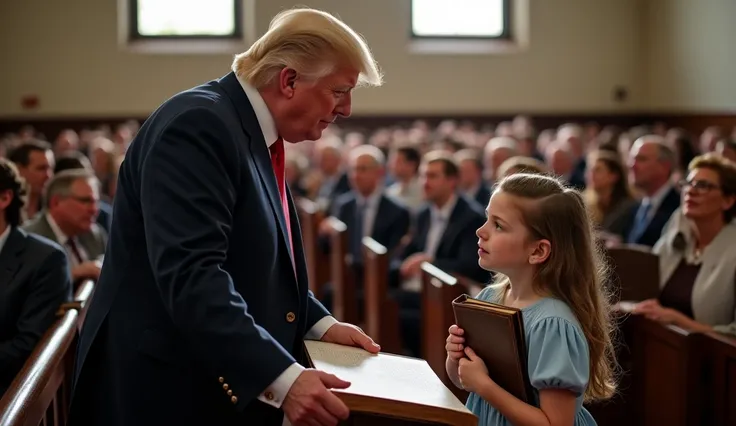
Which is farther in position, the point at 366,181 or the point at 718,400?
the point at 366,181

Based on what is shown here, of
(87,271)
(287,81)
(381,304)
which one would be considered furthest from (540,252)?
(381,304)

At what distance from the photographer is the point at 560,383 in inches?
87.0

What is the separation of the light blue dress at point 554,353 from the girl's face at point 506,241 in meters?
0.12

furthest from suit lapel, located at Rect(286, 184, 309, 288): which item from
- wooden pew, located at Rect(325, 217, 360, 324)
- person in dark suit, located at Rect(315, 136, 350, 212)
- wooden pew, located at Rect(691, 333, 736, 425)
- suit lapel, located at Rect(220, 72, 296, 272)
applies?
person in dark suit, located at Rect(315, 136, 350, 212)

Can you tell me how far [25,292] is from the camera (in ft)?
12.3

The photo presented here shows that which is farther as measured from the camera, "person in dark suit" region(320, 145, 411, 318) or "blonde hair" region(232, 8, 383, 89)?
"person in dark suit" region(320, 145, 411, 318)

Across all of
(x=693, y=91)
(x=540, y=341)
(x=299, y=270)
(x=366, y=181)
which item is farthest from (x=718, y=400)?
(x=693, y=91)

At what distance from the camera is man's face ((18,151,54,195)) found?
6371mm

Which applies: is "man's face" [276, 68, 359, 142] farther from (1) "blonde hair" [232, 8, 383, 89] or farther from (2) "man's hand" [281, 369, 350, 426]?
(2) "man's hand" [281, 369, 350, 426]

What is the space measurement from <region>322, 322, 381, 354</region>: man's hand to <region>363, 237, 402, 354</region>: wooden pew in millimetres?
3331

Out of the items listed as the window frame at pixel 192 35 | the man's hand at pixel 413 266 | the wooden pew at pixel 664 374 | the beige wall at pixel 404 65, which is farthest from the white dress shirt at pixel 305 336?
the window frame at pixel 192 35

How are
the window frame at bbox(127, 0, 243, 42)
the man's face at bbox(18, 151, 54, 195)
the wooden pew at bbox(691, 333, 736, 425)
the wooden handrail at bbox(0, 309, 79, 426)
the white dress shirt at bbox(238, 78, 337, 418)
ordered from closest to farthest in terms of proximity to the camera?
the white dress shirt at bbox(238, 78, 337, 418)
the wooden handrail at bbox(0, 309, 79, 426)
the wooden pew at bbox(691, 333, 736, 425)
the man's face at bbox(18, 151, 54, 195)
the window frame at bbox(127, 0, 243, 42)

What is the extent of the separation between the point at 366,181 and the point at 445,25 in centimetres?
937

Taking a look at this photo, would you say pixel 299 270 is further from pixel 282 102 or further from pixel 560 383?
pixel 560 383
